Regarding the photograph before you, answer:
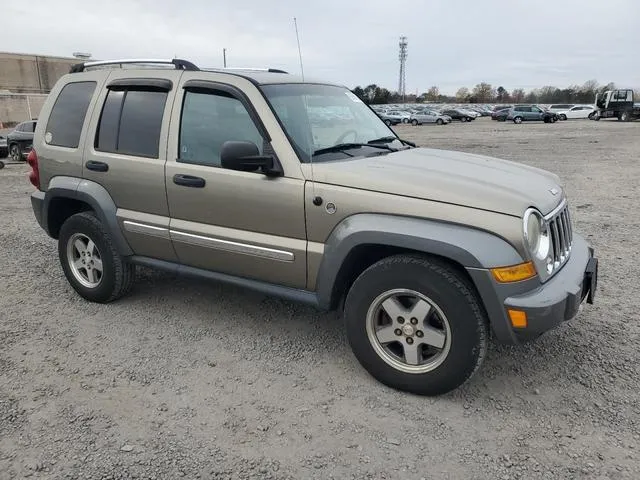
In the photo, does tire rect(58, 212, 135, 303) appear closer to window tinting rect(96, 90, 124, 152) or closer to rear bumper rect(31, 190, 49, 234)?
rear bumper rect(31, 190, 49, 234)

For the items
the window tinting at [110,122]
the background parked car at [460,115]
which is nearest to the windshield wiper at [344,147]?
the window tinting at [110,122]

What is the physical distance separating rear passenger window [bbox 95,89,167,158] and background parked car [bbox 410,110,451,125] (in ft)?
154

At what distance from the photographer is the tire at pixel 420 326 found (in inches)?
117

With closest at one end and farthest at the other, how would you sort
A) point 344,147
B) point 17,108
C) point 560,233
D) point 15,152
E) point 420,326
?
point 420,326 < point 560,233 < point 344,147 < point 15,152 < point 17,108

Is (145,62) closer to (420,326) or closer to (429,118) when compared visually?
(420,326)

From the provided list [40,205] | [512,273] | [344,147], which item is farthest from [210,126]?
[512,273]

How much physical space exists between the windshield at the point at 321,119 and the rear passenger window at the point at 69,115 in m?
1.81

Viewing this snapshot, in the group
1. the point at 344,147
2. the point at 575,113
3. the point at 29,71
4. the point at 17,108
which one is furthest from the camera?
the point at 29,71

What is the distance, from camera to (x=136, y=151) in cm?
413

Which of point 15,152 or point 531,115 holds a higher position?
point 531,115

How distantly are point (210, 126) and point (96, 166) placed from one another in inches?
45.8

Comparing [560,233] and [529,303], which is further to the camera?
[560,233]

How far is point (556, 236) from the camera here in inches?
128

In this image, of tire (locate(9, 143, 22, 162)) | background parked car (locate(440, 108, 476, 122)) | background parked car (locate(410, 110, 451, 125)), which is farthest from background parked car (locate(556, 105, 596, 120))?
tire (locate(9, 143, 22, 162))
